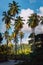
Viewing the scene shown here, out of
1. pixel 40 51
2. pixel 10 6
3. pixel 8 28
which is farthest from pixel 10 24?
pixel 40 51

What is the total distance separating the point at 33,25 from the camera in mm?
56281

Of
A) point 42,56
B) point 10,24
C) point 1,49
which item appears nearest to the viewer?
point 42,56

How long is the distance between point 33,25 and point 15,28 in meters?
4.75

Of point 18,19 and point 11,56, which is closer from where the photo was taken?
point 11,56

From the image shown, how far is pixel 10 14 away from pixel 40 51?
3357cm

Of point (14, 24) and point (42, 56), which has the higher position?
point (14, 24)

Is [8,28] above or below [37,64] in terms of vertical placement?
above

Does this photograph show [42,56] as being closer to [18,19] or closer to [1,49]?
[1,49]

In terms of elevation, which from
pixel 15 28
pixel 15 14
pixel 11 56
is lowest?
pixel 11 56

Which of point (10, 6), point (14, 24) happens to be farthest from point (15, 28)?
point (10, 6)

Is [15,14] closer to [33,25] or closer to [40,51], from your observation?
[33,25]

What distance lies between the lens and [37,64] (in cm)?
2431

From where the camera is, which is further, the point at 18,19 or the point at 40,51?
the point at 18,19

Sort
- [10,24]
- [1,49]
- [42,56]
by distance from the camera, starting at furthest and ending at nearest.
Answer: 1. [10,24]
2. [1,49]
3. [42,56]
